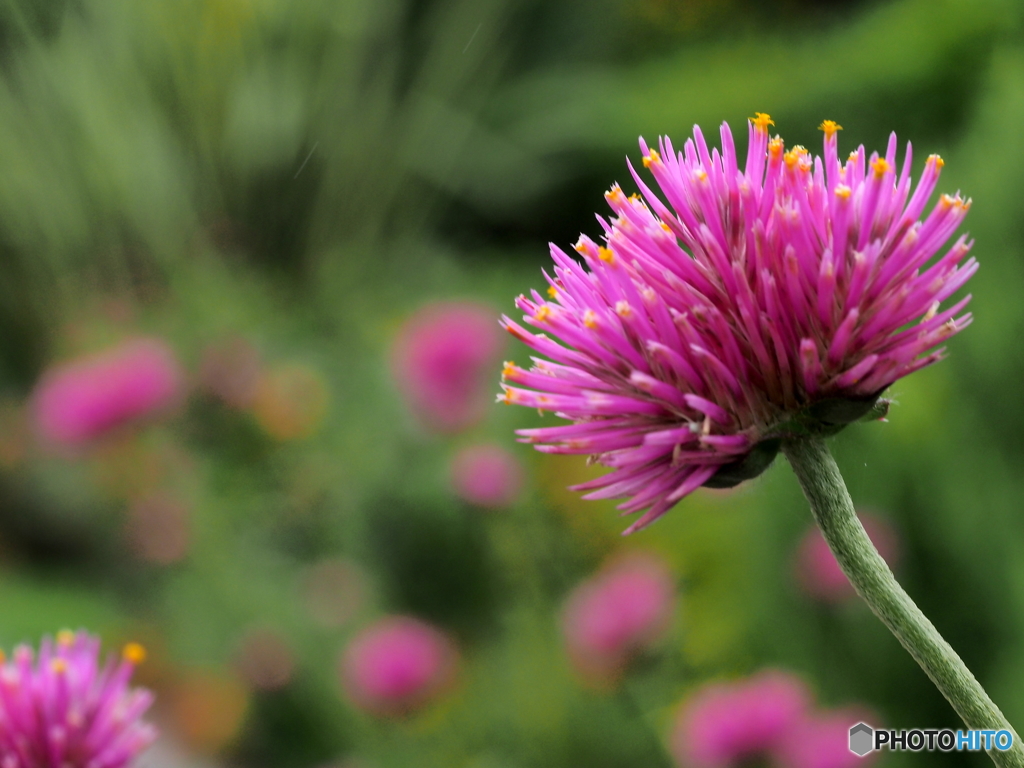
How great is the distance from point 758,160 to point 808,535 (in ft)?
3.99

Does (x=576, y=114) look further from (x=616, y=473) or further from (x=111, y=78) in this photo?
(x=616, y=473)

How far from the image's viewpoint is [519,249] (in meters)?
5.38

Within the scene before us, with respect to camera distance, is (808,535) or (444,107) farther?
(444,107)

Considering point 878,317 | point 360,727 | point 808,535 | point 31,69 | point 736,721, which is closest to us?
point 878,317

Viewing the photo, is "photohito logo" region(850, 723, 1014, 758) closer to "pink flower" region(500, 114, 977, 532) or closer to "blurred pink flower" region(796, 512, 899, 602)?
"pink flower" region(500, 114, 977, 532)

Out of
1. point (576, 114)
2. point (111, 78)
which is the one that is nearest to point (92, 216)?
point (111, 78)

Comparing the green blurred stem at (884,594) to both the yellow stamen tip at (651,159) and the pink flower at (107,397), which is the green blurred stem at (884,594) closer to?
the yellow stamen tip at (651,159)

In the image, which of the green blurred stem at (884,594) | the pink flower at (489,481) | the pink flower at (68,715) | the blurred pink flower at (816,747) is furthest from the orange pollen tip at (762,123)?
the pink flower at (489,481)

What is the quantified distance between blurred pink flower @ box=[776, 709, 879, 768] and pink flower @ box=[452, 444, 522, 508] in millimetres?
643

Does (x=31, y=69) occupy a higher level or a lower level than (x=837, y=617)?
higher

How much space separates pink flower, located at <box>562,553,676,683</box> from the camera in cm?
135

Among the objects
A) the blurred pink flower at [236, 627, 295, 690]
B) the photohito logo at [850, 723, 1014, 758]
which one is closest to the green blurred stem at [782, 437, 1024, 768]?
the photohito logo at [850, 723, 1014, 758]

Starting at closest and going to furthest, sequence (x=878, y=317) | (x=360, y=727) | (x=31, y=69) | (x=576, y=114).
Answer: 1. (x=878, y=317)
2. (x=360, y=727)
3. (x=31, y=69)
4. (x=576, y=114)

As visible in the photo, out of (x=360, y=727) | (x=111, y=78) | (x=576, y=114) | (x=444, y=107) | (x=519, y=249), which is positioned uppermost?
(x=111, y=78)
